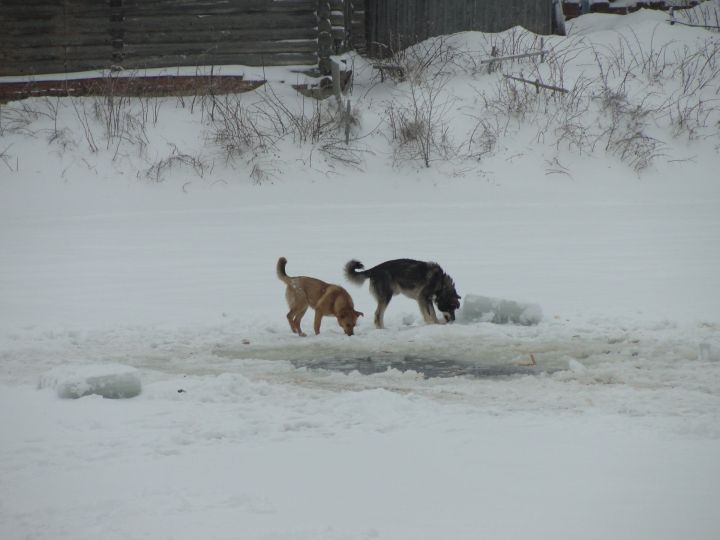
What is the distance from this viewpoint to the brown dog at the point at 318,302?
8672mm

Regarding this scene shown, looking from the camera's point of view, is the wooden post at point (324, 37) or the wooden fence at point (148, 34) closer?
the wooden post at point (324, 37)

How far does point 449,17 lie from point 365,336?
14.9 metres

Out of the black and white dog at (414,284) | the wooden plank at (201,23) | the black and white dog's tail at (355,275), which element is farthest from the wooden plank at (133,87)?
the black and white dog at (414,284)

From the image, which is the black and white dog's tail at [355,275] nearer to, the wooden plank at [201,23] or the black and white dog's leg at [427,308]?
the black and white dog's leg at [427,308]

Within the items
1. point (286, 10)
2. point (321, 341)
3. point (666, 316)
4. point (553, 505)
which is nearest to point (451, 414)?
point (553, 505)

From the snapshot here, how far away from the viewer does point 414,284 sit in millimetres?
9242

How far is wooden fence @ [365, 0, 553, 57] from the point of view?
71.3 ft

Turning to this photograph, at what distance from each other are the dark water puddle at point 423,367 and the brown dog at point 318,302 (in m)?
0.93

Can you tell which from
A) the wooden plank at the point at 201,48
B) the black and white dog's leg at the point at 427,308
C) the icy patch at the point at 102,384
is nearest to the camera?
the icy patch at the point at 102,384

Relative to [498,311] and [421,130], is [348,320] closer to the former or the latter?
[498,311]

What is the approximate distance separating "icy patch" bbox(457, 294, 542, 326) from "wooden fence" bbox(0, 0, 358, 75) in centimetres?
1187

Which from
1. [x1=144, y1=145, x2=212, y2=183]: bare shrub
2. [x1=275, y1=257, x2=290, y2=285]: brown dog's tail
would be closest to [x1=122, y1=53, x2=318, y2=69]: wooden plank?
[x1=144, y1=145, x2=212, y2=183]: bare shrub

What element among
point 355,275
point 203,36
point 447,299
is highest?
point 203,36

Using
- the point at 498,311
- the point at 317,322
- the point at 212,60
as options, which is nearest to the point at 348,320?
the point at 317,322
